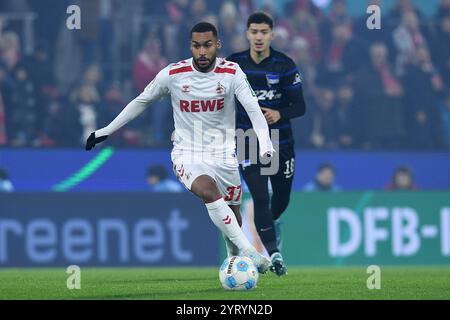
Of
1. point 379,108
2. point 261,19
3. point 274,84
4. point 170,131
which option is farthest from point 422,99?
point 261,19

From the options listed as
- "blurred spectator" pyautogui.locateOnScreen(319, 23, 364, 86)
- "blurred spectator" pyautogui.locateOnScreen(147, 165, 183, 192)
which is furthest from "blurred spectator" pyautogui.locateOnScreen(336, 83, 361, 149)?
"blurred spectator" pyautogui.locateOnScreen(147, 165, 183, 192)

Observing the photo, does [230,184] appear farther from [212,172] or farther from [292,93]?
[292,93]

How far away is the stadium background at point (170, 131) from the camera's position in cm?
1608

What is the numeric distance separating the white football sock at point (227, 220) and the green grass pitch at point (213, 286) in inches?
16.5

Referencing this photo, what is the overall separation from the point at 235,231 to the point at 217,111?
3.54 ft

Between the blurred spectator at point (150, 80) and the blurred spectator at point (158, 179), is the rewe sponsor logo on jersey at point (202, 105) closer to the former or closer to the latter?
the blurred spectator at point (158, 179)

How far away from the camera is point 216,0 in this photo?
60.6ft

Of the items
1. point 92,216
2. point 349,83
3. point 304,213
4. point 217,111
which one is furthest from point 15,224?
point 217,111

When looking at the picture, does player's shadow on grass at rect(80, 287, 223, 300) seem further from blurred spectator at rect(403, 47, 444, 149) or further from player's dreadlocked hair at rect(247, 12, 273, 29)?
blurred spectator at rect(403, 47, 444, 149)

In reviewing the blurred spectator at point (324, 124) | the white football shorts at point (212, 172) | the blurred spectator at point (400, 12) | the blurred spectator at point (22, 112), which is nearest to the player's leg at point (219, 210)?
the white football shorts at point (212, 172)

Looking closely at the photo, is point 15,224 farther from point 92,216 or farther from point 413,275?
point 413,275

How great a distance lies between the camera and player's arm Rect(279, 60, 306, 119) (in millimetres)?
11359

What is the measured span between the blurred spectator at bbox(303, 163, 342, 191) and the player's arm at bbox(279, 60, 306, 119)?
5.42 m

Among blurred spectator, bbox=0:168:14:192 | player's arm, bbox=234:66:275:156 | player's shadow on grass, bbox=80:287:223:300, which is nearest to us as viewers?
player's shadow on grass, bbox=80:287:223:300
